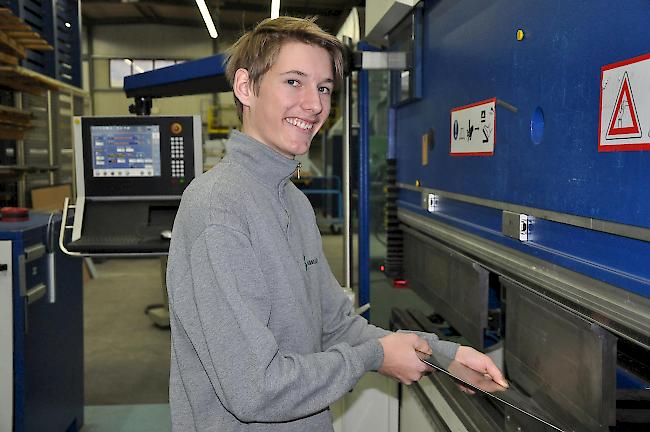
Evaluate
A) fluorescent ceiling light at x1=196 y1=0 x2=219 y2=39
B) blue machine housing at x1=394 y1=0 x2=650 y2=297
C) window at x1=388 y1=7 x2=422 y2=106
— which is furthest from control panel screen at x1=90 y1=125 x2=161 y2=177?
fluorescent ceiling light at x1=196 y1=0 x2=219 y2=39

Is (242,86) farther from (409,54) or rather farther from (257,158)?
(409,54)

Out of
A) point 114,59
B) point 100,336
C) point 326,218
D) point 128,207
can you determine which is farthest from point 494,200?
point 114,59

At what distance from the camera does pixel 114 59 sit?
11711 millimetres

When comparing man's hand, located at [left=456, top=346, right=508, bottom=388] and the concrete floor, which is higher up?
man's hand, located at [left=456, top=346, right=508, bottom=388]

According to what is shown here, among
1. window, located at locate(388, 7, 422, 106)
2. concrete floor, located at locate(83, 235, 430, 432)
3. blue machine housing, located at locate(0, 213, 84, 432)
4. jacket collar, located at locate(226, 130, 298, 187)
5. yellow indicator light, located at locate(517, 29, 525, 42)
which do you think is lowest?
concrete floor, located at locate(83, 235, 430, 432)

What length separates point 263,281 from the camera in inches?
39.4

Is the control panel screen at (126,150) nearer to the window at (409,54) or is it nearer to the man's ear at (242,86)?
the window at (409,54)

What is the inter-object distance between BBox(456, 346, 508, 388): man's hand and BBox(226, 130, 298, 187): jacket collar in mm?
538

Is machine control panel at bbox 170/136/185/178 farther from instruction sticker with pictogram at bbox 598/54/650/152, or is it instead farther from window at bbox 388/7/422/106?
instruction sticker with pictogram at bbox 598/54/650/152

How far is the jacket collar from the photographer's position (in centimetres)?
114

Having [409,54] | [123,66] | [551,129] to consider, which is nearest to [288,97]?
[551,129]

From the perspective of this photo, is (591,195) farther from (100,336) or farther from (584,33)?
(100,336)

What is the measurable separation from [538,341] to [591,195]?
0.34m

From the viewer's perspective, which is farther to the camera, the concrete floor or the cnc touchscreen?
the concrete floor
